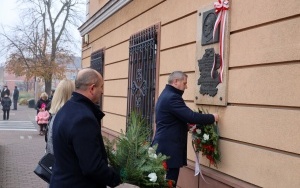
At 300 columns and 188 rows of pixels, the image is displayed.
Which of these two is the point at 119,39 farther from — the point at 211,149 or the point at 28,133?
the point at 28,133

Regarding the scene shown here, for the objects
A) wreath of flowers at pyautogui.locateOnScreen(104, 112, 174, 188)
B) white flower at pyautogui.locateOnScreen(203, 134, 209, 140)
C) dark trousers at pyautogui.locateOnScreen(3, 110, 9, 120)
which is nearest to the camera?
wreath of flowers at pyautogui.locateOnScreen(104, 112, 174, 188)

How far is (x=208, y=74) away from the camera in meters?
5.59

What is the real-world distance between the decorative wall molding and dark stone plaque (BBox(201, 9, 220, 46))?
4120mm

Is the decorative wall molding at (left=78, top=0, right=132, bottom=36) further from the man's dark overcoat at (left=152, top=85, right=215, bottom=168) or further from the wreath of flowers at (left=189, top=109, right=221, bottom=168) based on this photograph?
the wreath of flowers at (left=189, top=109, right=221, bottom=168)

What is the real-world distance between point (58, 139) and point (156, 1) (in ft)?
16.4

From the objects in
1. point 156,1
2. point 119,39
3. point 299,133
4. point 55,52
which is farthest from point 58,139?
point 55,52

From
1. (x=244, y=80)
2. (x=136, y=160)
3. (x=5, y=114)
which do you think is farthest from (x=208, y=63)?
(x=5, y=114)

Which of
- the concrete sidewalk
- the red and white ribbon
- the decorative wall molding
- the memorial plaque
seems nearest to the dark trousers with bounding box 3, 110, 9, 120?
the concrete sidewalk

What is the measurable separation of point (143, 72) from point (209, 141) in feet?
11.0

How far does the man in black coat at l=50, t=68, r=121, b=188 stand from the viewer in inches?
123

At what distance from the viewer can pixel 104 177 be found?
126 inches

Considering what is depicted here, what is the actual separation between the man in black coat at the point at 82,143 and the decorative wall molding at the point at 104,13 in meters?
6.47

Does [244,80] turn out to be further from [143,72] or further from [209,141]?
[143,72]

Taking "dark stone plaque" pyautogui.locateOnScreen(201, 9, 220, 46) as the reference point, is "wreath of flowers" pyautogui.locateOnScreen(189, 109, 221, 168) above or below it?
below
